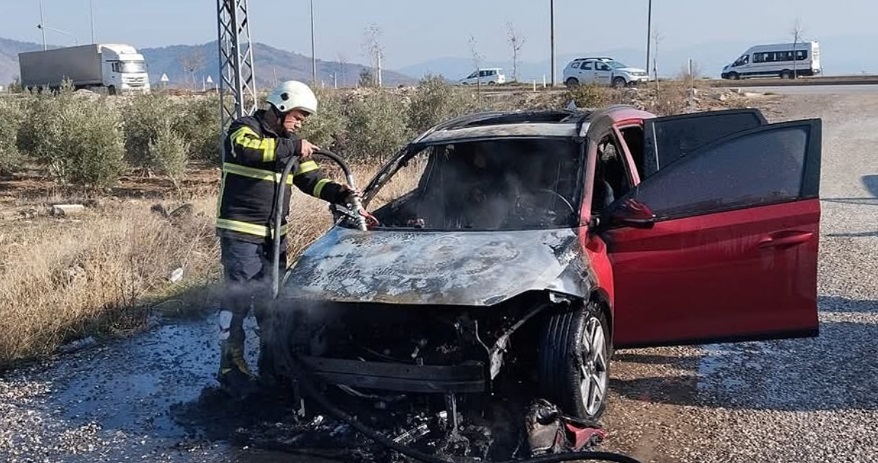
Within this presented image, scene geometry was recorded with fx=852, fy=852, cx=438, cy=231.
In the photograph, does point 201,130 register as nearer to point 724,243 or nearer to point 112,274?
point 112,274

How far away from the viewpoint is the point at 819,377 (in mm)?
5293

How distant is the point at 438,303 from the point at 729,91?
102 ft

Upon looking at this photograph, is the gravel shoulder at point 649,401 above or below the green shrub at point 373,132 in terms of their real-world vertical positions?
below

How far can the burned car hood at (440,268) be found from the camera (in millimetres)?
4195

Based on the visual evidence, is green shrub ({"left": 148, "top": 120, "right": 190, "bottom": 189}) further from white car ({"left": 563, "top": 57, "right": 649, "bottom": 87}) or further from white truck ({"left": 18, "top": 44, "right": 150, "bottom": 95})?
white truck ({"left": 18, "top": 44, "right": 150, "bottom": 95})

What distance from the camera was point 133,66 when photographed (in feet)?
160

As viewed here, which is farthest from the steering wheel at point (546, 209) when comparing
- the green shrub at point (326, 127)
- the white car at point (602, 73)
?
the white car at point (602, 73)

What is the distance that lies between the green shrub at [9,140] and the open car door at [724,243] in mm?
18367

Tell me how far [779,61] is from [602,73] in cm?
1533

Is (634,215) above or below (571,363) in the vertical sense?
above

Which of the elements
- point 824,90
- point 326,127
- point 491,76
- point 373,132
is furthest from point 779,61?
point 326,127

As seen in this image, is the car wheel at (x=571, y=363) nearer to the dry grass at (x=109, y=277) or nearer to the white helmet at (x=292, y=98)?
the white helmet at (x=292, y=98)

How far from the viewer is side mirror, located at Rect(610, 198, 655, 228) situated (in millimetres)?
4809

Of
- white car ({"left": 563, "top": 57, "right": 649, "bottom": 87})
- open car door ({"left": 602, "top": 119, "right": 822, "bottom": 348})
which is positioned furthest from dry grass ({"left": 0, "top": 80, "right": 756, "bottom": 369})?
white car ({"left": 563, "top": 57, "right": 649, "bottom": 87})
